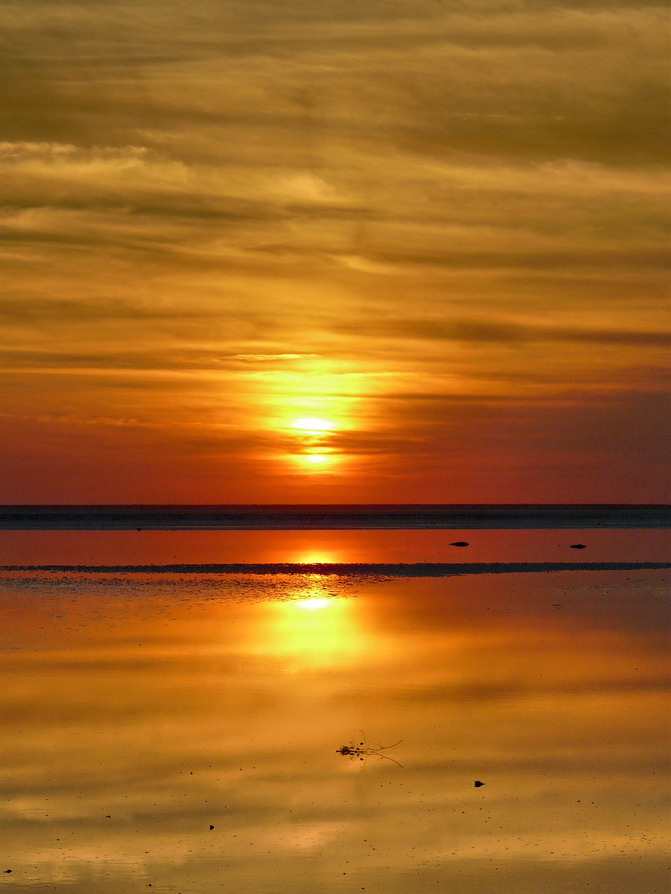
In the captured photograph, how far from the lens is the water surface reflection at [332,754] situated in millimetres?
8930

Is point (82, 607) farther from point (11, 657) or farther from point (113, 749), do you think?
point (113, 749)

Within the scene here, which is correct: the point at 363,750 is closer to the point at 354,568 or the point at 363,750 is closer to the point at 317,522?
the point at 354,568

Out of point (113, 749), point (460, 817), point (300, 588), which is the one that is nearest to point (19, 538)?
point (300, 588)

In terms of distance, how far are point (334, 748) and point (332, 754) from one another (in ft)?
0.80

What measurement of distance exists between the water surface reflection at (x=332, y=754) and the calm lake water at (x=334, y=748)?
1.4 inches

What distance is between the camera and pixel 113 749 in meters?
12.3

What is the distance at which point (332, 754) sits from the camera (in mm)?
12031

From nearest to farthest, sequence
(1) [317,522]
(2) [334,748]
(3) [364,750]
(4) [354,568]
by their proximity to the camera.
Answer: (3) [364,750] < (2) [334,748] < (4) [354,568] < (1) [317,522]

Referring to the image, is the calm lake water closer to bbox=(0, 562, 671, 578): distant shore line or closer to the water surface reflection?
the water surface reflection

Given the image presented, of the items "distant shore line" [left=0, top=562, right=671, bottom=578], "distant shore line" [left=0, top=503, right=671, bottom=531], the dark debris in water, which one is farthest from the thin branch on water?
"distant shore line" [left=0, top=503, right=671, bottom=531]

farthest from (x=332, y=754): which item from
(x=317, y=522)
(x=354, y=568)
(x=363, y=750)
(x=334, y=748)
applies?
(x=317, y=522)

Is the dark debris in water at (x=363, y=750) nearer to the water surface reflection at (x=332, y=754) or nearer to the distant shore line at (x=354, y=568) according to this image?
the water surface reflection at (x=332, y=754)

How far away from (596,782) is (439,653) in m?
→ 7.49

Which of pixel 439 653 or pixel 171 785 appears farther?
pixel 439 653
